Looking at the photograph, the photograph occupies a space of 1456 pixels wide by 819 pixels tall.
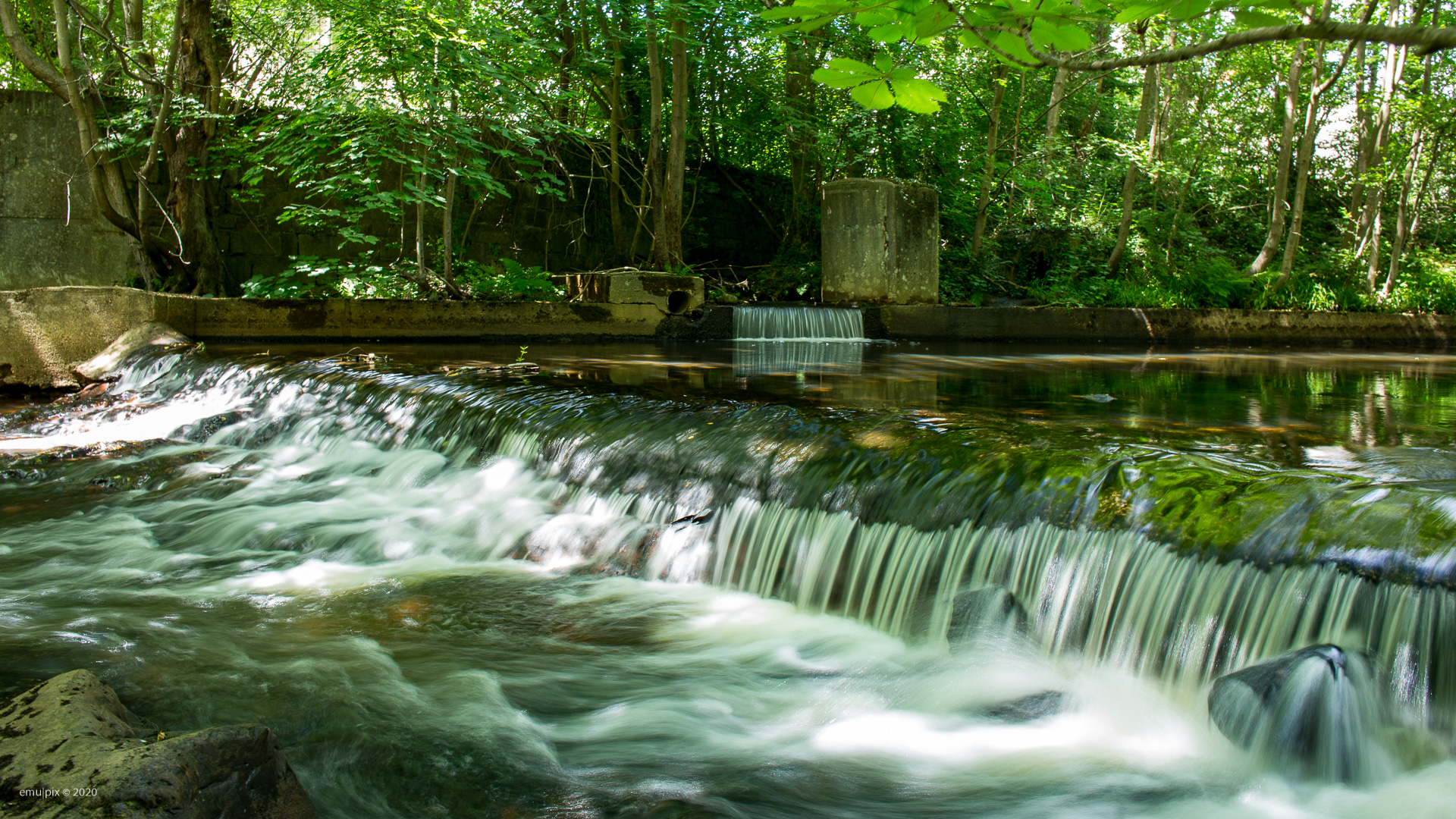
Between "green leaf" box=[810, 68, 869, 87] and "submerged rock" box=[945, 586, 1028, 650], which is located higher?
"green leaf" box=[810, 68, 869, 87]

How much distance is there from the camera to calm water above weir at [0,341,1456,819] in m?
2.23

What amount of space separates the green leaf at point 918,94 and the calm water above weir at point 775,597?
5.02ft

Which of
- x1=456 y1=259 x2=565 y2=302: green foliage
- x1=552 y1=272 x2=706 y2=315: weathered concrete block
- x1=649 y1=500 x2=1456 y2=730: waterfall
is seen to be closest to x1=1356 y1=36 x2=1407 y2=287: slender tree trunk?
x1=552 y1=272 x2=706 y2=315: weathered concrete block

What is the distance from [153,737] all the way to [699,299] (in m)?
9.13

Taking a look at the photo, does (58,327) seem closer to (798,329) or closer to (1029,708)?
(798,329)

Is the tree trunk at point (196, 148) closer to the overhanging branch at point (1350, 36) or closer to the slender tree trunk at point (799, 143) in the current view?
the slender tree trunk at point (799, 143)

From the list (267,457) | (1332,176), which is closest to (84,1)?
(267,457)

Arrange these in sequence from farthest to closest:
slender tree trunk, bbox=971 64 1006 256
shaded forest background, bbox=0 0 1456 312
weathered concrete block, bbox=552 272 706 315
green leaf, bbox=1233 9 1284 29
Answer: slender tree trunk, bbox=971 64 1006 256
weathered concrete block, bbox=552 272 706 315
shaded forest background, bbox=0 0 1456 312
green leaf, bbox=1233 9 1284 29

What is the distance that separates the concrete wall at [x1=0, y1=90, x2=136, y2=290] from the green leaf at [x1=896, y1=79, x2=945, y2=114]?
451 inches

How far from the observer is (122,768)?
62.1 inches

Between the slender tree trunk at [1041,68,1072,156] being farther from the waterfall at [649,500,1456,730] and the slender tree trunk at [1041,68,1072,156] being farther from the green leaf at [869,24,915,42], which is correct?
the green leaf at [869,24,915,42]

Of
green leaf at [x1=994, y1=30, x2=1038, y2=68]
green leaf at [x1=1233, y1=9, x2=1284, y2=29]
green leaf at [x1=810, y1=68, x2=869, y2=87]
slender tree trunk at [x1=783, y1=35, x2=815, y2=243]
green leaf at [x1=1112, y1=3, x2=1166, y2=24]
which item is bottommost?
green leaf at [x1=810, y1=68, x2=869, y2=87]

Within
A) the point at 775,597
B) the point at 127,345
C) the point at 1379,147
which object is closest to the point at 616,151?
the point at 127,345

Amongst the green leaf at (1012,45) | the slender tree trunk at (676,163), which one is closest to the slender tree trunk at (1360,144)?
the slender tree trunk at (676,163)
